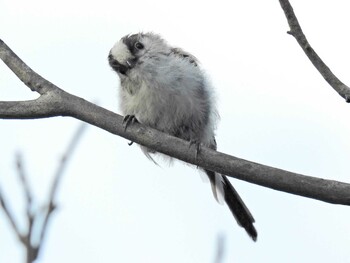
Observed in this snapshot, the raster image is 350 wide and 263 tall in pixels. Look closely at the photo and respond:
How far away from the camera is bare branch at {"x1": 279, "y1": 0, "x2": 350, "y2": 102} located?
10.3 ft

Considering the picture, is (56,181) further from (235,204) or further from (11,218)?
(235,204)

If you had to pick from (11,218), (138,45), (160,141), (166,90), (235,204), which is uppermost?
(138,45)

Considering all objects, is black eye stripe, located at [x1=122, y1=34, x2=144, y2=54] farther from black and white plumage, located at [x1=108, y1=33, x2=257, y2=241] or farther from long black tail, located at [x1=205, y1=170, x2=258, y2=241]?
long black tail, located at [x1=205, y1=170, x2=258, y2=241]

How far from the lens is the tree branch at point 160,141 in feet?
9.28

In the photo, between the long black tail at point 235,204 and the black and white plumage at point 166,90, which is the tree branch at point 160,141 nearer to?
the black and white plumage at point 166,90


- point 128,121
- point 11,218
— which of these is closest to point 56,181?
point 11,218

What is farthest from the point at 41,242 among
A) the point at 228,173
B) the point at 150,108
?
the point at 150,108

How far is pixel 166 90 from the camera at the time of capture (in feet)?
14.5

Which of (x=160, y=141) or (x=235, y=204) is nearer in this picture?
(x=160, y=141)

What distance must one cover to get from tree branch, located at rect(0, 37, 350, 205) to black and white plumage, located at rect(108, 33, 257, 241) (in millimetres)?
1048

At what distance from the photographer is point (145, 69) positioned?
4473mm

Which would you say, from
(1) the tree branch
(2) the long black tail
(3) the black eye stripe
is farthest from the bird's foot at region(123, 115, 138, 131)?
(2) the long black tail

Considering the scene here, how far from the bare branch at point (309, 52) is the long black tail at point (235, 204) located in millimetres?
1513

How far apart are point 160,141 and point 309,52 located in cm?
71
